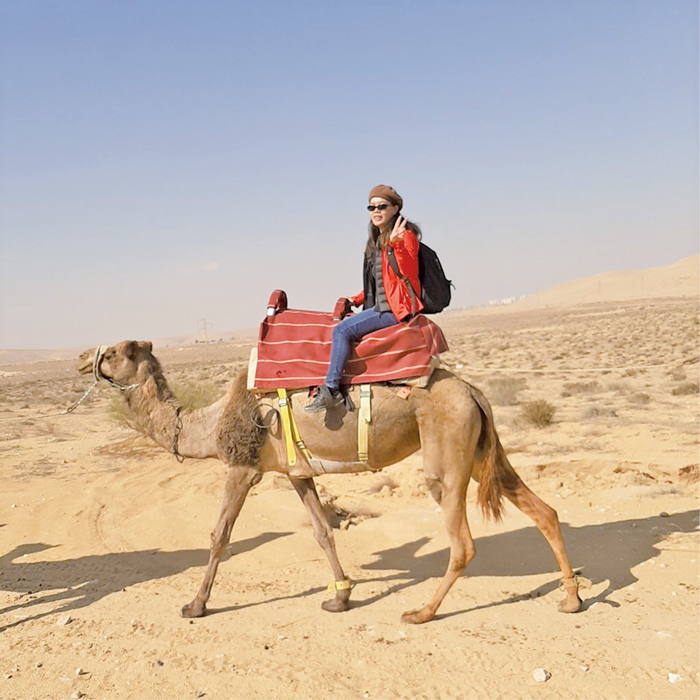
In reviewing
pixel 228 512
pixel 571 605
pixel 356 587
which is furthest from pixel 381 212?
pixel 571 605

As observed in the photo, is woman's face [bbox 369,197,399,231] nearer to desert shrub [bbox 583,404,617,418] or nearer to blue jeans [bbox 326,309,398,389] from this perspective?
blue jeans [bbox 326,309,398,389]

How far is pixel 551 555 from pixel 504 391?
11781 mm

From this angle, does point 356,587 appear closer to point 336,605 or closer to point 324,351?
point 336,605

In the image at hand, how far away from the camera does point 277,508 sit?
956 centimetres

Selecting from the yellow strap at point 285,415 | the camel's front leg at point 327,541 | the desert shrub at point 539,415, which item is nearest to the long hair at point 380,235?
the yellow strap at point 285,415

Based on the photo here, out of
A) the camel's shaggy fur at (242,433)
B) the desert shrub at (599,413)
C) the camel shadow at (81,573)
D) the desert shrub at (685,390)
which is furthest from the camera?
the desert shrub at (685,390)

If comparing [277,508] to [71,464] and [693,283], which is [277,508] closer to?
[71,464]

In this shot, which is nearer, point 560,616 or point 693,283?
point 560,616

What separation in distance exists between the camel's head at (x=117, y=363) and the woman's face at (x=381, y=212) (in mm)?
2625

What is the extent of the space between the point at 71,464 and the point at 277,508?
19.6ft

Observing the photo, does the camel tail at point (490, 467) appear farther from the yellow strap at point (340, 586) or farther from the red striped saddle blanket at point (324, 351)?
the yellow strap at point (340, 586)

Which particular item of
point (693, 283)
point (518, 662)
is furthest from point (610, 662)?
point (693, 283)

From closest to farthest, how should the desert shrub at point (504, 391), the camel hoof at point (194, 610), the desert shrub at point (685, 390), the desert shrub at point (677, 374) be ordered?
the camel hoof at point (194, 610), the desert shrub at point (685, 390), the desert shrub at point (504, 391), the desert shrub at point (677, 374)

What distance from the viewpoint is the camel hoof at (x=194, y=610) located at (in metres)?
5.96
